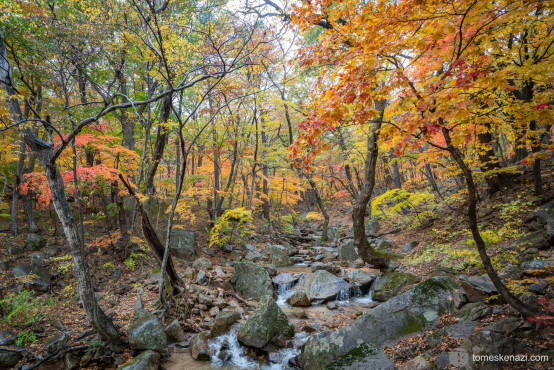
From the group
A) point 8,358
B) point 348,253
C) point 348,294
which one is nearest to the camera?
point 8,358

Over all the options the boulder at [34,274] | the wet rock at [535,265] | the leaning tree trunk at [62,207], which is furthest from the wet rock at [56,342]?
the wet rock at [535,265]

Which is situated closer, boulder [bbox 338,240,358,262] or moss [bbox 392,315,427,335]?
moss [bbox 392,315,427,335]

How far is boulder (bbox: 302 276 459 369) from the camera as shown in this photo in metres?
4.24

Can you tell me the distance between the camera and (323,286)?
25.9 ft

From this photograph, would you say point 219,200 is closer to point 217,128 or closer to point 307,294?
point 217,128

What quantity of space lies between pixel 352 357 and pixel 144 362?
3.42 m

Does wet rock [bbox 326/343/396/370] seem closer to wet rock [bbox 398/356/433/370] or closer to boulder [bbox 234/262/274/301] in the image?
wet rock [bbox 398/356/433/370]

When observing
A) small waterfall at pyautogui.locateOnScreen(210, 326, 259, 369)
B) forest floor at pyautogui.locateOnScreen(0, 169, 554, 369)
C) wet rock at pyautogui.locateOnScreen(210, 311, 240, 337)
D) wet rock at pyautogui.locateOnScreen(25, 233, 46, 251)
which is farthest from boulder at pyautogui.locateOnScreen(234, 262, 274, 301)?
wet rock at pyautogui.locateOnScreen(25, 233, 46, 251)

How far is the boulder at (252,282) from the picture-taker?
7891 millimetres

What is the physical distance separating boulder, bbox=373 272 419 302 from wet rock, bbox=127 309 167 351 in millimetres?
5474

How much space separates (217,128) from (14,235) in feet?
30.7

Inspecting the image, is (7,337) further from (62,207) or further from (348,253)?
(348,253)

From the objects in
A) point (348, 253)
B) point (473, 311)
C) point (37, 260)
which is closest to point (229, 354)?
point (473, 311)

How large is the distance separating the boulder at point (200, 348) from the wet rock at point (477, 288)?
496 centimetres
